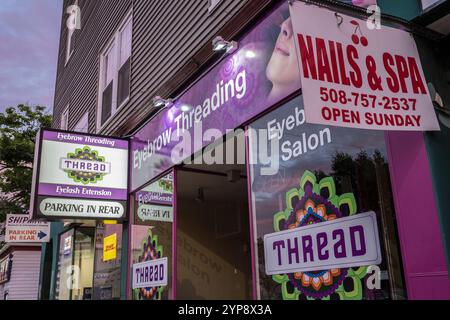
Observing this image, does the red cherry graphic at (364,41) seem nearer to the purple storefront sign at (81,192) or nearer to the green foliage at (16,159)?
the purple storefront sign at (81,192)

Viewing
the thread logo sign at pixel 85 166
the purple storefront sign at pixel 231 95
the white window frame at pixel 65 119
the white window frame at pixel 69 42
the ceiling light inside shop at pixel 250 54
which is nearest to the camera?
the purple storefront sign at pixel 231 95

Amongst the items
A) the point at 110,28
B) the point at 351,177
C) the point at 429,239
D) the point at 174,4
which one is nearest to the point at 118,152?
the point at 174,4

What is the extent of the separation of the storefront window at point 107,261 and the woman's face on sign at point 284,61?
5186 millimetres

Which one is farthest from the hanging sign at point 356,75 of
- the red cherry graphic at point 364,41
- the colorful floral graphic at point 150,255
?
the colorful floral graphic at point 150,255

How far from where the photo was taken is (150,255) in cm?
743

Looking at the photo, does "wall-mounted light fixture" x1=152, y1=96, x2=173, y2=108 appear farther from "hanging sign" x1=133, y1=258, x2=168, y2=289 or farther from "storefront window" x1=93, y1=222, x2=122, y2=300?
"storefront window" x1=93, y1=222, x2=122, y2=300

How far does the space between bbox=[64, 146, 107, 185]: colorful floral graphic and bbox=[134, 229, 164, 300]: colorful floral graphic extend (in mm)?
1458

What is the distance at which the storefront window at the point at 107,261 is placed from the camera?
874 centimetres

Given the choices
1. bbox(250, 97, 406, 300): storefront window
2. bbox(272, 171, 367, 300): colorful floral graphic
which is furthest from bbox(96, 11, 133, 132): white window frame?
bbox(272, 171, 367, 300): colorful floral graphic

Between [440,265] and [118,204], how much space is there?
6.22m

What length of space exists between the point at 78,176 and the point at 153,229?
66.5 inches

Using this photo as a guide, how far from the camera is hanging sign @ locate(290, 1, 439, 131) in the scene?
10.6ft

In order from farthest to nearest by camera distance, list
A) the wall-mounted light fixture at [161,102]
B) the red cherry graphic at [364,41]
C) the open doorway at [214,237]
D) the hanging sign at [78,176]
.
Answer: the open doorway at [214,237] → the hanging sign at [78,176] → the wall-mounted light fixture at [161,102] → the red cherry graphic at [364,41]

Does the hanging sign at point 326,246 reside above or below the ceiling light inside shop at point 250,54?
below
